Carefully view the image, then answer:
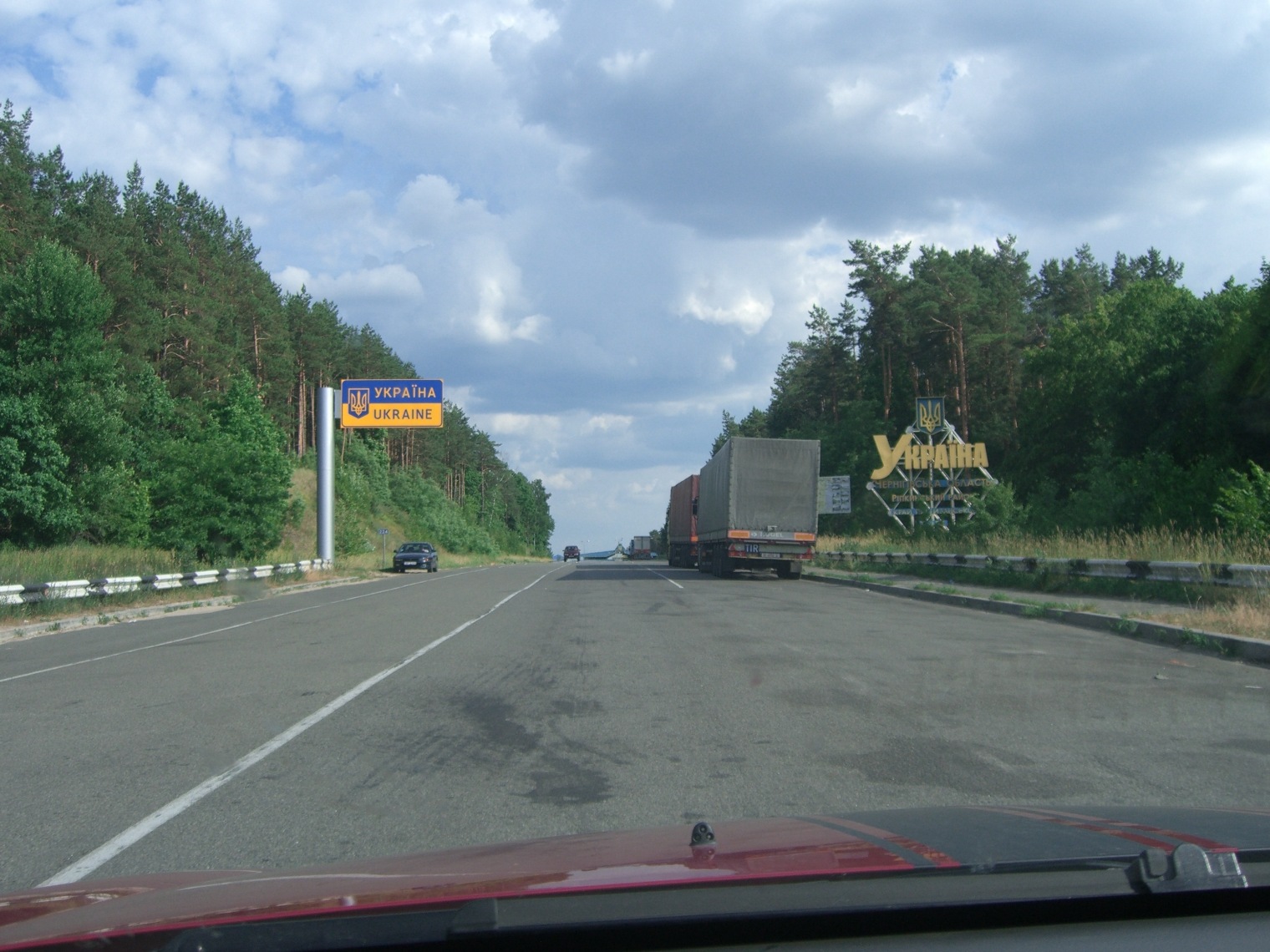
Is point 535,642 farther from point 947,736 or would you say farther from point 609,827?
point 609,827

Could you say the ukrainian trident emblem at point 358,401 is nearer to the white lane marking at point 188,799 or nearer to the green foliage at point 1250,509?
the green foliage at point 1250,509

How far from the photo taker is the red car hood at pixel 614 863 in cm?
269

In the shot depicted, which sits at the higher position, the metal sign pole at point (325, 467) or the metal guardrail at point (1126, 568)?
the metal sign pole at point (325, 467)

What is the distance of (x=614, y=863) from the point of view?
299cm

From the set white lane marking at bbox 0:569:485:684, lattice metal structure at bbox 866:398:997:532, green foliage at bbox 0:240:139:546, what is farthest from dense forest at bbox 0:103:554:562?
lattice metal structure at bbox 866:398:997:532

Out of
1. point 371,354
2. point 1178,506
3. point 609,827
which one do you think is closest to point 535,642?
point 609,827

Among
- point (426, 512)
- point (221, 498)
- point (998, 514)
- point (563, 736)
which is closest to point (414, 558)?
point (221, 498)

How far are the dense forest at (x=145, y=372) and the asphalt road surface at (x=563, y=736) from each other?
78.8ft

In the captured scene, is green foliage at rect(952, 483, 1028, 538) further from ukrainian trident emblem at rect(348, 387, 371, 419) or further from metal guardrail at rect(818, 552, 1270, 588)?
ukrainian trident emblem at rect(348, 387, 371, 419)

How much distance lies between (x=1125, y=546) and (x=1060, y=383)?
132ft

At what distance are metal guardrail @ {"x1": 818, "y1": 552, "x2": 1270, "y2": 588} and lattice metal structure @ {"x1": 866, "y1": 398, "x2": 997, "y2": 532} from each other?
17.8 meters

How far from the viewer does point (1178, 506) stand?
29953 millimetres

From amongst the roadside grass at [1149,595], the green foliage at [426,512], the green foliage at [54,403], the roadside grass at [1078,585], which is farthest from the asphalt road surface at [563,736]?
the green foliage at [426,512]

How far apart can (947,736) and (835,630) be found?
778 cm
